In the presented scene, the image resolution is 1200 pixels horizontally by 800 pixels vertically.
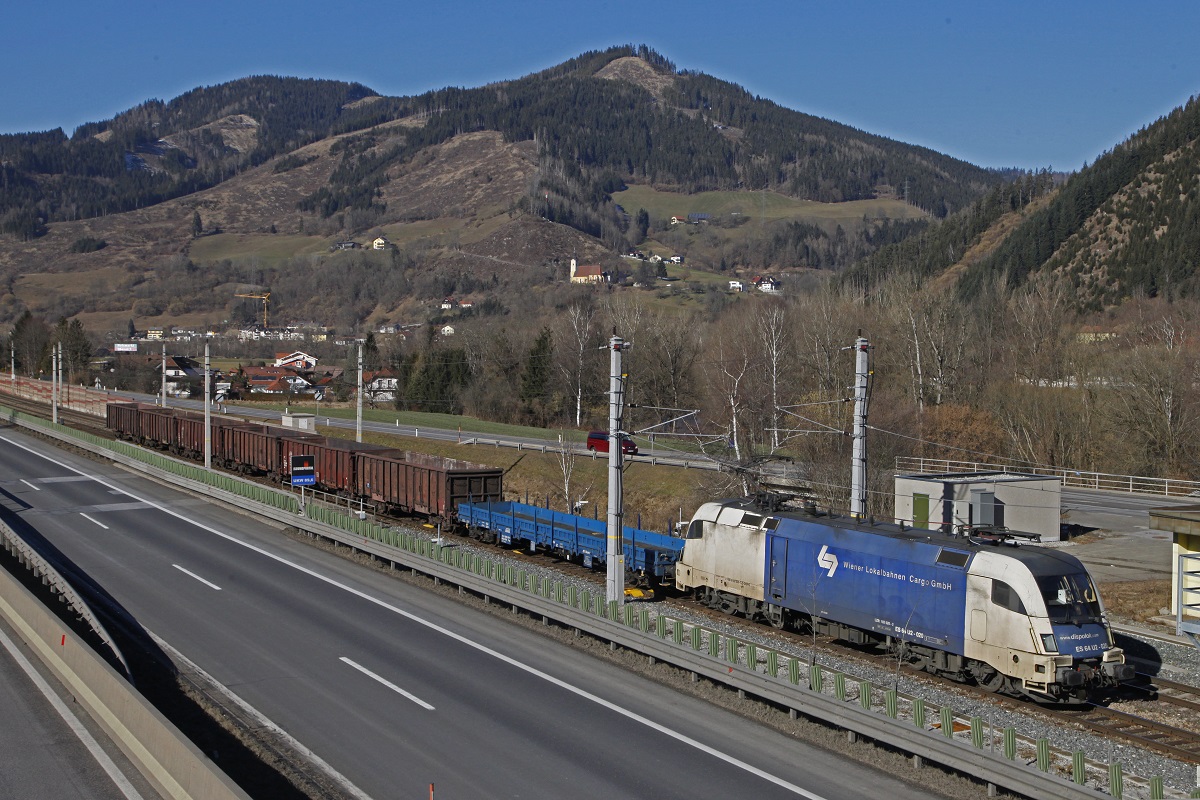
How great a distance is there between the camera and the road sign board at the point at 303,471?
143 feet

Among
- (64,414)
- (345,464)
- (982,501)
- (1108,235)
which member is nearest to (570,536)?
(982,501)

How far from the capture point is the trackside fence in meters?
15.9

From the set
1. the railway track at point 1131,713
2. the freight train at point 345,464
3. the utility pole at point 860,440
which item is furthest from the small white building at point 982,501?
the freight train at point 345,464

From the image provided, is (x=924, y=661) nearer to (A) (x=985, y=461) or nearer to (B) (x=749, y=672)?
(B) (x=749, y=672)

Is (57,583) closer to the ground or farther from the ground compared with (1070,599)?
closer to the ground

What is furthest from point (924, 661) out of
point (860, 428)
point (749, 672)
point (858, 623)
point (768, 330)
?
point (768, 330)

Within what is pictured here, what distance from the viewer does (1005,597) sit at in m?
20.4

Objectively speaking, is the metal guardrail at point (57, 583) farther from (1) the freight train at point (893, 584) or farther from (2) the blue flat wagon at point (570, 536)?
(1) the freight train at point (893, 584)

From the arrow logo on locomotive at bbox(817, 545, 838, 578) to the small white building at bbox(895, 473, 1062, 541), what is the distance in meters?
11.2

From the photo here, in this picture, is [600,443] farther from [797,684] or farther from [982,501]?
[797,684]

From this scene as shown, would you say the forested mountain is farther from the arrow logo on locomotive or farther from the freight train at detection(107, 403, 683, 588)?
the arrow logo on locomotive

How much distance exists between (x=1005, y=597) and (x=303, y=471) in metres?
32.1

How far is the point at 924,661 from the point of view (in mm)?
22438

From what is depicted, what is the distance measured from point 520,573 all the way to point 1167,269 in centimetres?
10396
